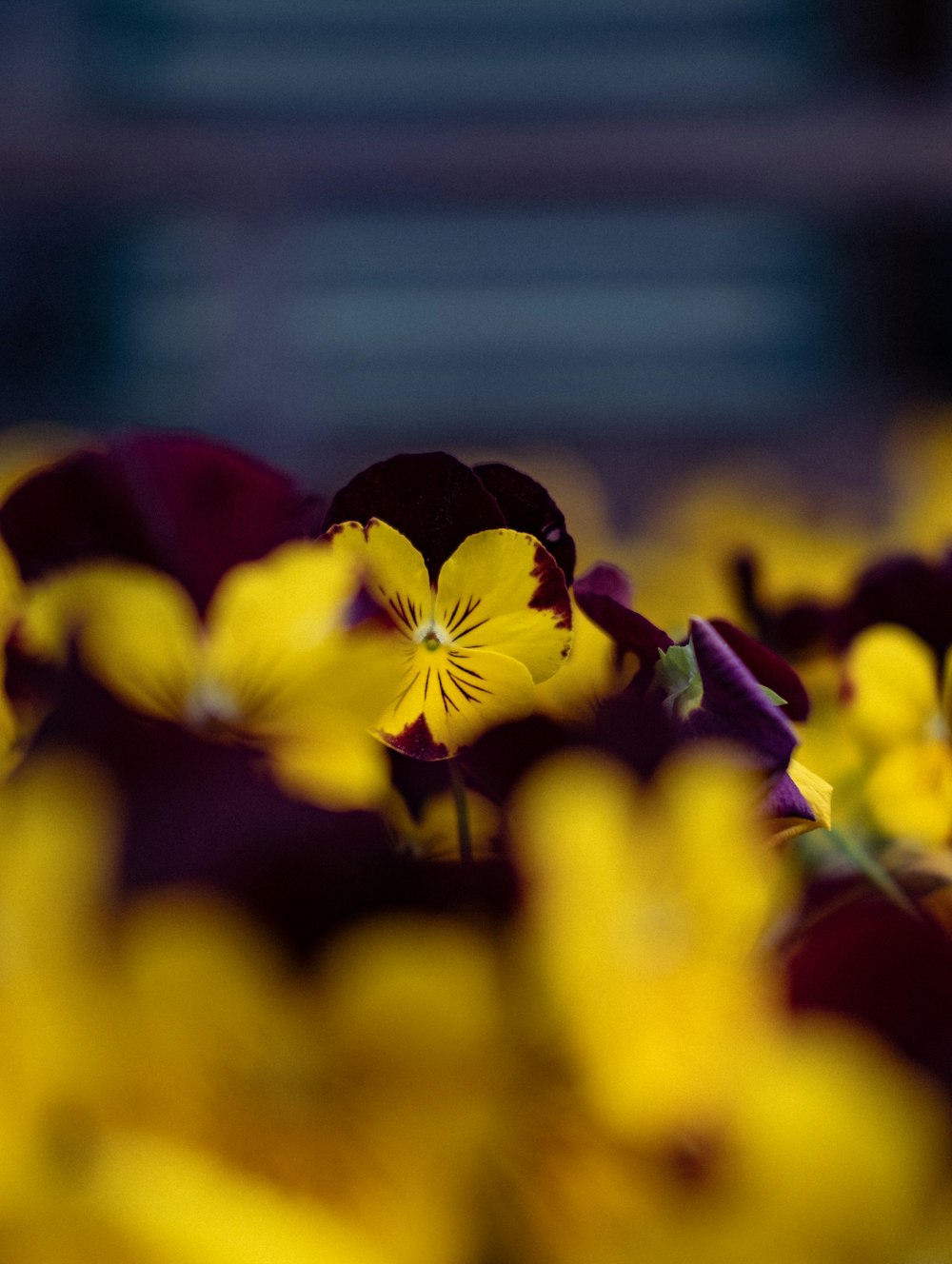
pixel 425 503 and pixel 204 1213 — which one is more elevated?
pixel 425 503

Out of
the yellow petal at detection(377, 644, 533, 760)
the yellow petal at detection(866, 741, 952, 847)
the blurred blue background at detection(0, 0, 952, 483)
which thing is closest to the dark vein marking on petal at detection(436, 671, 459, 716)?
the yellow petal at detection(377, 644, 533, 760)

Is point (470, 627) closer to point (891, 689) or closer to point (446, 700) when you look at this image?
point (446, 700)

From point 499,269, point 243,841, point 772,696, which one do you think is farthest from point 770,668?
point 499,269

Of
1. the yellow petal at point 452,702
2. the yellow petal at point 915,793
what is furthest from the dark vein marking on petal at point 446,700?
the yellow petal at point 915,793

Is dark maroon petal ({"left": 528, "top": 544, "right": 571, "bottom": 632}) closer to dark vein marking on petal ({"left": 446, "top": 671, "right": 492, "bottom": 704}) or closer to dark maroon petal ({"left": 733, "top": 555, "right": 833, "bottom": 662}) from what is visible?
dark vein marking on petal ({"left": 446, "top": 671, "right": 492, "bottom": 704})

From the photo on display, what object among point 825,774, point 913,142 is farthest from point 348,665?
point 913,142

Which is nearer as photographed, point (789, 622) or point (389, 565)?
point (389, 565)

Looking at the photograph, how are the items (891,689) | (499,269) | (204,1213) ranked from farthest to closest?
(499,269), (891,689), (204,1213)
